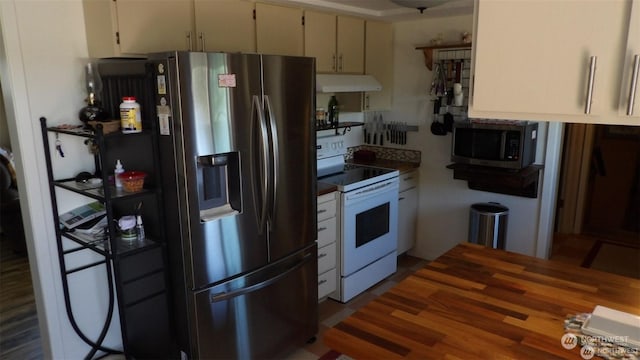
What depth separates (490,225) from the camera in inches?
140

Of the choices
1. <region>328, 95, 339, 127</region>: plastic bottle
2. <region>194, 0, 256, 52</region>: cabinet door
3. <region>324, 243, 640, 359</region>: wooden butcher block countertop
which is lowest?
<region>324, 243, 640, 359</region>: wooden butcher block countertop

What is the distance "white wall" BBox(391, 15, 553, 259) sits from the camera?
3699 mm

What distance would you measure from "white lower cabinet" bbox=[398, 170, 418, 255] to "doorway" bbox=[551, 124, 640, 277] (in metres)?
1.66

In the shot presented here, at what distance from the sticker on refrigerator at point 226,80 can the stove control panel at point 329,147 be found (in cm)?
160

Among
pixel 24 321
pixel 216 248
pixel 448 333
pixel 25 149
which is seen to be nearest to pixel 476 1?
pixel 448 333

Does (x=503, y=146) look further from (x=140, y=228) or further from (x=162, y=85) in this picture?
(x=140, y=228)

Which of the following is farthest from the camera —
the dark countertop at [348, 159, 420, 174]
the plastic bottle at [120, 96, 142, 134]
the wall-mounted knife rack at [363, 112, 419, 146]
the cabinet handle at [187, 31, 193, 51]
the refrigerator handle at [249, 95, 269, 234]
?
the wall-mounted knife rack at [363, 112, 419, 146]

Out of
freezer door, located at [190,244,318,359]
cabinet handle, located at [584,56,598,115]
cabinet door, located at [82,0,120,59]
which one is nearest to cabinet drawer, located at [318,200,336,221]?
freezer door, located at [190,244,318,359]

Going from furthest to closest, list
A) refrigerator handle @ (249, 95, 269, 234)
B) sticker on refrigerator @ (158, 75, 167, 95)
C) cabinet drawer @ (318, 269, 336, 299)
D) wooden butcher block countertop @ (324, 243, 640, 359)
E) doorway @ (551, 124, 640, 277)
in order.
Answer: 1. doorway @ (551, 124, 640, 277)
2. cabinet drawer @ (318, 269, 336, 299)
3. refrigerator handle @ (249, 95, 269, 234)
4. sticker on refrigerator @ (158, 75, 167, 95)
5. wooden butcher block countertop @ (324, 243, 640, 359)

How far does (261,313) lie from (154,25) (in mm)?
1641

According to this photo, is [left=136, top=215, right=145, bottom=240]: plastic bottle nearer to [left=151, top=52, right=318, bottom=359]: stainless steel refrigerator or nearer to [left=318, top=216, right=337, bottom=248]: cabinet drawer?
[left=151, top=52, right=318, bottom=359]: stainless steel refrigerator

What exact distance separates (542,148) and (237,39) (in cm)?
243

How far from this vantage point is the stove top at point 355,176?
3275 mm

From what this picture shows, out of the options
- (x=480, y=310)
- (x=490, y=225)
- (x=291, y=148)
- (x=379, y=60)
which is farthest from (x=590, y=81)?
(x=379, y=60)
